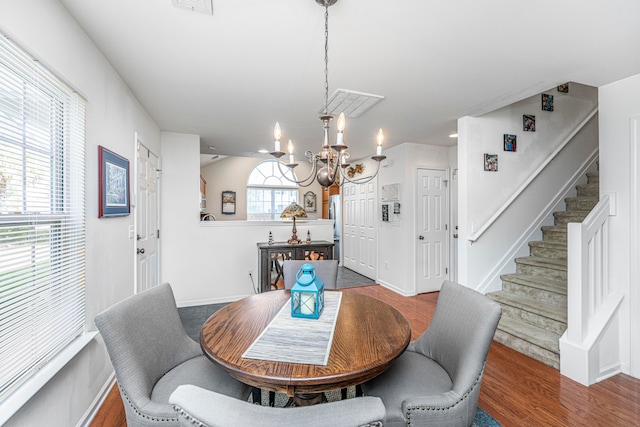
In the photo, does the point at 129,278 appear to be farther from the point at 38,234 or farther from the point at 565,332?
the point at 565,332

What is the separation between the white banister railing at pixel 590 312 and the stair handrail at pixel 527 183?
92cm

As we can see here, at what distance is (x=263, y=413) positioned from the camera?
0.62 metres

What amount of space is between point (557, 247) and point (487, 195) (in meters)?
0.94

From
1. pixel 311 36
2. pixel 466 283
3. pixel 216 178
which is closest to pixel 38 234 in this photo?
pixel 311 36

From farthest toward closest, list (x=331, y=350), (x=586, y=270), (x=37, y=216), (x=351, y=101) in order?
(x=351, y=101), (x=586, y=270), (x=37, y=216), (x=331, y=350)

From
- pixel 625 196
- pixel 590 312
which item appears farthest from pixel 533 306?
pixel 625 196

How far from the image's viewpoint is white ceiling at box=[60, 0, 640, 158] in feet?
4.91

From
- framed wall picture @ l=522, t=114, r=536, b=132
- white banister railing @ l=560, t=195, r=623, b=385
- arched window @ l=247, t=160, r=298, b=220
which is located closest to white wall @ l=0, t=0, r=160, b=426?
white banister railing @ l=560, t=195, r=623, b=385

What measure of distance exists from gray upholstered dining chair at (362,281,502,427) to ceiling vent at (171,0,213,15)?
199 cm

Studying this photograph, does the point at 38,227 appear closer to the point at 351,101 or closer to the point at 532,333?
the point at 351,101

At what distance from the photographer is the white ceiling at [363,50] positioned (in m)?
1.50

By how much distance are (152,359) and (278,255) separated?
2627mm

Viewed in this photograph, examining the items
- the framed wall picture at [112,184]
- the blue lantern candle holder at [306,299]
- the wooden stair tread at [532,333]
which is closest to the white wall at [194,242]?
the framed wall picture at [112,184]

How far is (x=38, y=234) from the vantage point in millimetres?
1297
